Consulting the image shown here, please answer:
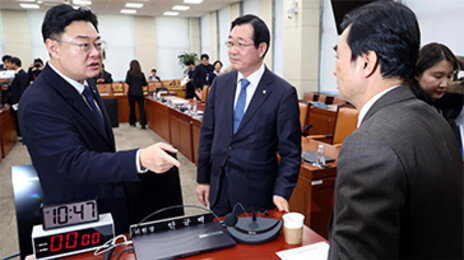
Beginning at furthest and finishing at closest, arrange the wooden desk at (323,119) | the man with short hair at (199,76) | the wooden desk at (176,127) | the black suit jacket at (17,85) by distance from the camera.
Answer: the man with short hair at (199,76) → the black suit jacket at (17,85) → the wooden desk at (323,119) → the wooden desk at (176,127)

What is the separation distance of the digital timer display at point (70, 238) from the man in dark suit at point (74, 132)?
0.56 ft

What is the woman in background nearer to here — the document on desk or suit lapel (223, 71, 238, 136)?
suit lapel (223, 71, 238, 136)

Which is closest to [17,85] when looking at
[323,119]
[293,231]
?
[323,119]

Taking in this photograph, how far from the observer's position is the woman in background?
25.5 feet

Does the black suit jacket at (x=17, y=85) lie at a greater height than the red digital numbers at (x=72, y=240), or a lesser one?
greater

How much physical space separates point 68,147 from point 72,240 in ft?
1.13

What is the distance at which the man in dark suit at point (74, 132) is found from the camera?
3.84 feet

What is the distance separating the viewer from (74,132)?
4.20 ft

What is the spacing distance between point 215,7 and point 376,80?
1166cm

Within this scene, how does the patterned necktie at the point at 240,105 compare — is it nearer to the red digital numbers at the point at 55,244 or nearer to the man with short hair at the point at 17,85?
the red digital numbers at the point at 55,244

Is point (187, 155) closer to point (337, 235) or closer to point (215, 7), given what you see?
point (337, 235)

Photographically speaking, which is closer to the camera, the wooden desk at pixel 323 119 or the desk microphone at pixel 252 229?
the desk microphone at pixel 252 229

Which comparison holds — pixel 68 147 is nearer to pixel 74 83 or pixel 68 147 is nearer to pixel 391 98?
pixel 74 83

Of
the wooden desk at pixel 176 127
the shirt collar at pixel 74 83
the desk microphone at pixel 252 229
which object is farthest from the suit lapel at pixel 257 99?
the wooden desk at pixel 176 127
